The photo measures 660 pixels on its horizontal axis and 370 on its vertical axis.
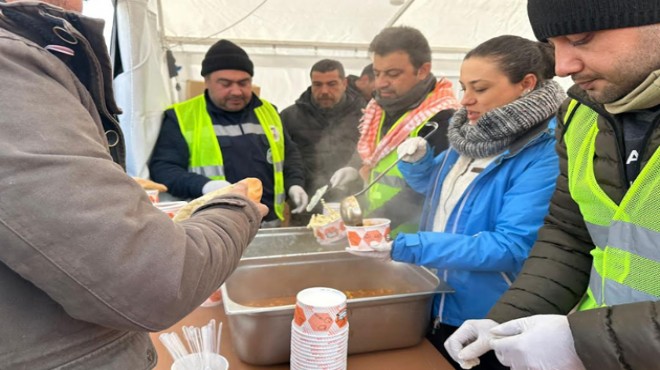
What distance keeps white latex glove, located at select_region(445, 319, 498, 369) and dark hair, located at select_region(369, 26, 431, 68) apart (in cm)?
131

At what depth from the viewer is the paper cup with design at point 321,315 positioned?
90 cm

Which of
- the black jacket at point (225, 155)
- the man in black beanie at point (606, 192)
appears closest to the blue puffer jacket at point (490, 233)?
the man in black beanie at point (606, 192)

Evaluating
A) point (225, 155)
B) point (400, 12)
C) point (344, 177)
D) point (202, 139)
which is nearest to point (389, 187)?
point (344, 177)

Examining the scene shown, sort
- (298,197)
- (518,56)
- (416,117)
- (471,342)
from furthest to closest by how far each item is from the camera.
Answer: (298,197) < (416,117) < (518,56) < (471,342)

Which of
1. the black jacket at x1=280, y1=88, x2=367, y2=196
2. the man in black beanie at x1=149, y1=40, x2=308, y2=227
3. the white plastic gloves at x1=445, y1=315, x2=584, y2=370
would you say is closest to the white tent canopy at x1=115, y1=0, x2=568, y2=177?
the man in black beanie at x1=149, y1=40, x2=308, y2=227

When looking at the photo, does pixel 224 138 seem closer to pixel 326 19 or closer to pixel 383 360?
pixel 326 19

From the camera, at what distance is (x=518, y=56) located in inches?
52.6

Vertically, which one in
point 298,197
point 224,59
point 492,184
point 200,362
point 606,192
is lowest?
point 298,197

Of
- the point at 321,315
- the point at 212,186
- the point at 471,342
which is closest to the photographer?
the point at 321,315

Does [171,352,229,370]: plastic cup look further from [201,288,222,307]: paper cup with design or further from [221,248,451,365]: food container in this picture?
[201,288,222,307]: paper cup with design

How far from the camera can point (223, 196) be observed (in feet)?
2.59

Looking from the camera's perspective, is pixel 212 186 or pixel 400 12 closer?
pixel 212 186

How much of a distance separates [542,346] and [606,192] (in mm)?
327

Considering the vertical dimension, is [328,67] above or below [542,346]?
above
